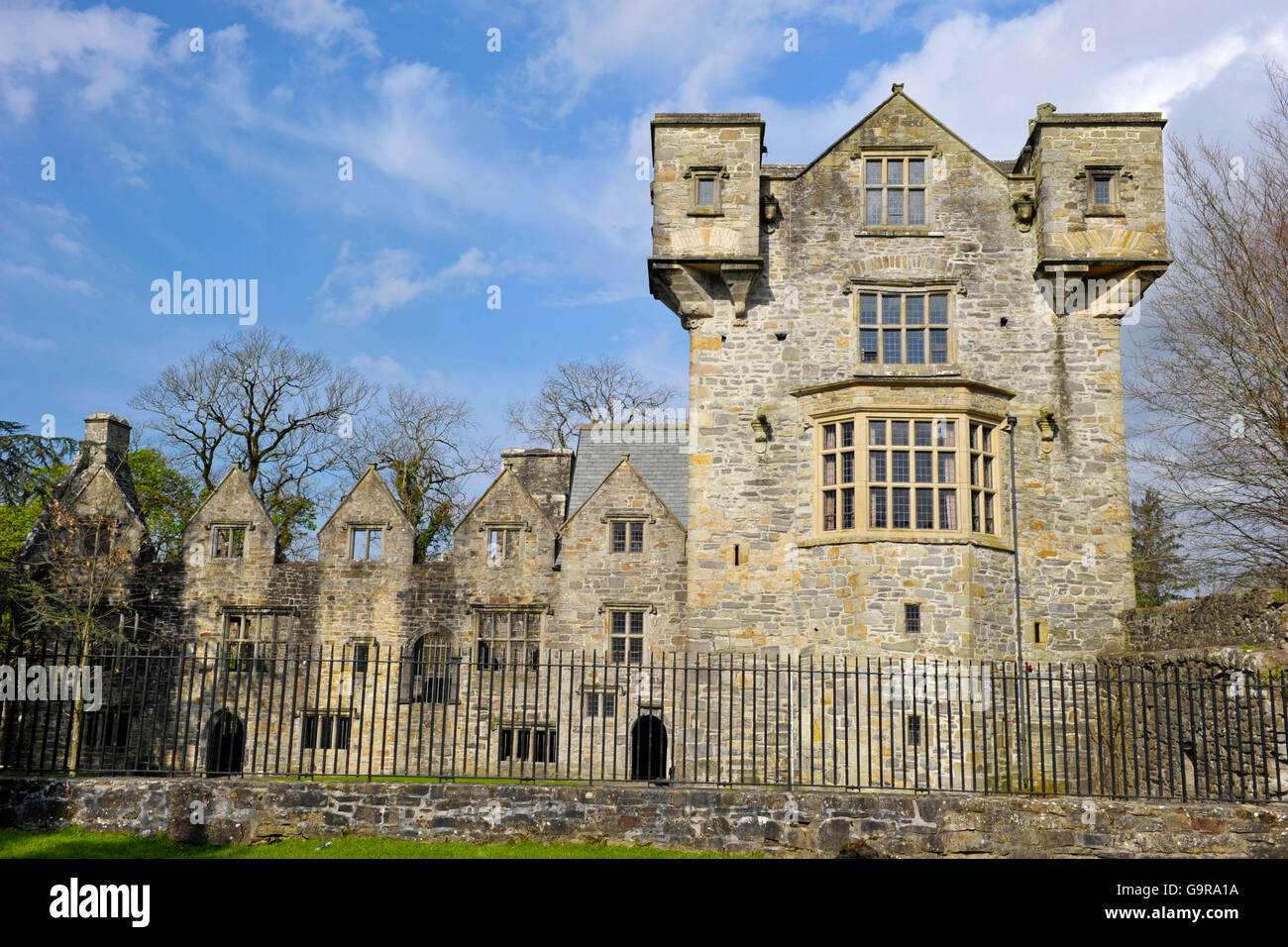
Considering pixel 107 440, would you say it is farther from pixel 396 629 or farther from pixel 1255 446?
pixel 1255 446

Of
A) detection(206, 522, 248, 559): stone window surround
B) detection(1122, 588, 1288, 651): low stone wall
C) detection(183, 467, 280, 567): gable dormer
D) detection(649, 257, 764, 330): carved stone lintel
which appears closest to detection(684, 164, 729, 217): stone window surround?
detection(649, 257, 764, 330): carved stone lintel

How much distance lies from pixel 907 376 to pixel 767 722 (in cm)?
791

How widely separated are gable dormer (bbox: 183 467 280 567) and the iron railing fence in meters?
2.52

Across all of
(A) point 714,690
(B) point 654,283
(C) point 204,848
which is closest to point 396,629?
(A) point 714,690

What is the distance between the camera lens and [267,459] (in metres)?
40.4

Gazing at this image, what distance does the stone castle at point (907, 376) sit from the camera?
64.2 feet

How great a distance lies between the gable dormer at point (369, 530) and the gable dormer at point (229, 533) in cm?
154

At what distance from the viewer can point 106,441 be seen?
2866 centimetres

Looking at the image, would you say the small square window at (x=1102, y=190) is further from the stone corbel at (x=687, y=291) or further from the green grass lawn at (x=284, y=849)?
the green grass lawn at (x=284, y=849)

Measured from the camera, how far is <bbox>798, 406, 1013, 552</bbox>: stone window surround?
19.3 m

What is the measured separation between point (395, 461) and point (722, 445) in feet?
76.8

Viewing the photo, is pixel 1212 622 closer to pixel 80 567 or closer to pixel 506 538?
pixel 506 538

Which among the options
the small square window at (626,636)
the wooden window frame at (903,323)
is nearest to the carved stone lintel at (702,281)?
the wooden window frame at (903,323)

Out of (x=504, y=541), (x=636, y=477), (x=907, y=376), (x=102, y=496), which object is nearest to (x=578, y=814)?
(x=907, y=376)
